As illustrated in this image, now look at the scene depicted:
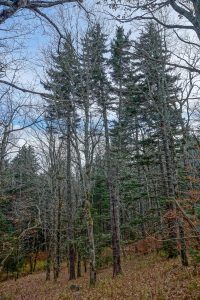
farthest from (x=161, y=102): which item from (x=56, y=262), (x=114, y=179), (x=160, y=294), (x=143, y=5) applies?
(x=56, y=262)

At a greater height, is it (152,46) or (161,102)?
(152,46)

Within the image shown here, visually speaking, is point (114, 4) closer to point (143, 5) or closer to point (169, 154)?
point (143, 5)

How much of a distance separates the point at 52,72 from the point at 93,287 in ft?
33.5

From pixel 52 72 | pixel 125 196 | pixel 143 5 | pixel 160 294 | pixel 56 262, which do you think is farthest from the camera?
pixel 125 196

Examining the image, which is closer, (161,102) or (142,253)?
(161,102)

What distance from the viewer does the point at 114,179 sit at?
17.4m

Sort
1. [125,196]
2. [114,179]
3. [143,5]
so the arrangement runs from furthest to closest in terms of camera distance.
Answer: [125,196]
[114,179]
[143,5]

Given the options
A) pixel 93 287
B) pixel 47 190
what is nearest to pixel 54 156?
pixel 47 190

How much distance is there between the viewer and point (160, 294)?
838 centimetres

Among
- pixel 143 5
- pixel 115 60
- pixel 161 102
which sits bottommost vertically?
pixel 143 5

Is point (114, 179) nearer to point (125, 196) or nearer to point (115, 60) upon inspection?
point (125, 196)

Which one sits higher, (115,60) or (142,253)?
(115,60)

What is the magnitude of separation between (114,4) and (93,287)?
34.7ft

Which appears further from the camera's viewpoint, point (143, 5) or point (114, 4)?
point (114, 4)
